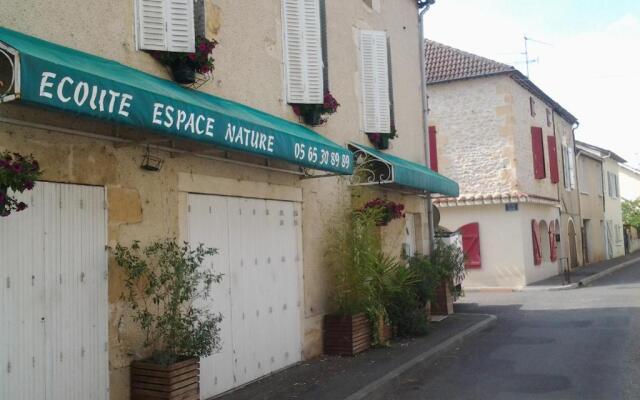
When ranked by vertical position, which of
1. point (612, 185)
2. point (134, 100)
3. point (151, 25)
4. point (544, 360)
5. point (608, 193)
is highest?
point (612, 185)

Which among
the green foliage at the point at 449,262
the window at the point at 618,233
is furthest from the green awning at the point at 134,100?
the window at the point at 618,233

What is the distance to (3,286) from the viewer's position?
4.66 m

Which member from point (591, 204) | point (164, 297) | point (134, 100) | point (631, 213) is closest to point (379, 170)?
point (164, 297)

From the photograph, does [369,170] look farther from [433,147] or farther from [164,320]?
[433,147]

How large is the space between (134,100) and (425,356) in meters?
5.77

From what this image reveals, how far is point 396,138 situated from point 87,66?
8602 mm

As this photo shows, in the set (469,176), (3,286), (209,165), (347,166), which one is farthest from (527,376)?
(469,176)

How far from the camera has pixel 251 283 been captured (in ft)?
25.3

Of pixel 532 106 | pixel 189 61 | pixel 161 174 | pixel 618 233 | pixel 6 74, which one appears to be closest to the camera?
pixel 6 74

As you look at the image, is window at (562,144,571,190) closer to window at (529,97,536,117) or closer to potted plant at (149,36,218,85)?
window at (529,97,536,117)

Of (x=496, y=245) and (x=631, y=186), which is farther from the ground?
(x=631, y=186)

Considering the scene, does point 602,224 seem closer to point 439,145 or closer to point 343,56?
point 439,145

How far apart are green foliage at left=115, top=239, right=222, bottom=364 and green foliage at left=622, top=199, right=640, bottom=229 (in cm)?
4415

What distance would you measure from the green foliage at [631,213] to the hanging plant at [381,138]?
3791 cm
